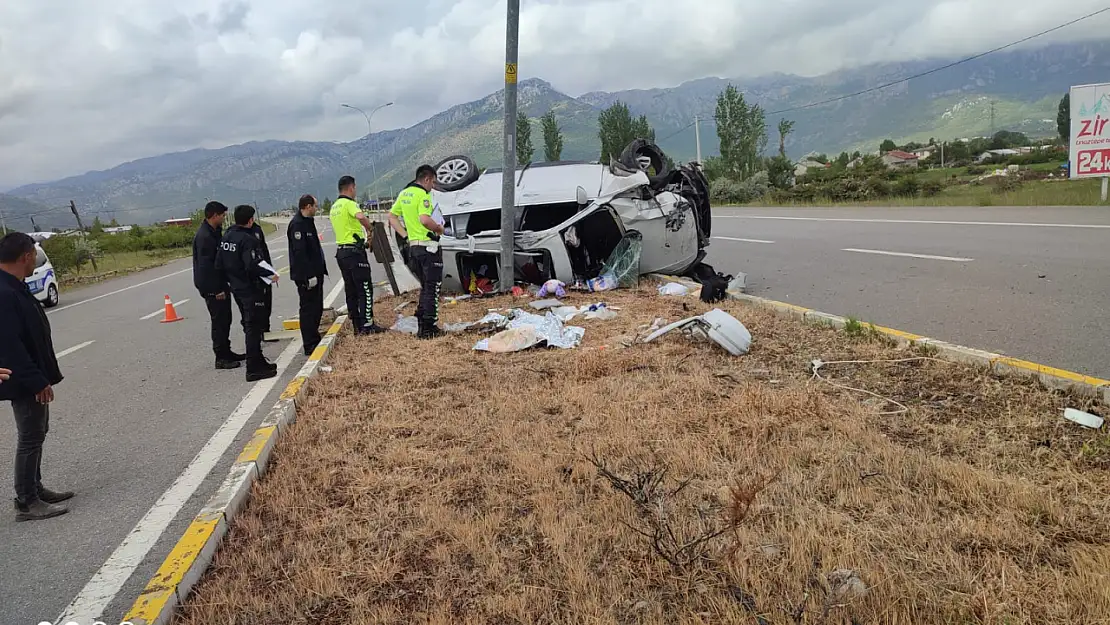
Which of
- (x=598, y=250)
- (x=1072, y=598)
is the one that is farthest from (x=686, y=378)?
(x=598, y=250)

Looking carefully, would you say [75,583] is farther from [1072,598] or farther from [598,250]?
[598,250]

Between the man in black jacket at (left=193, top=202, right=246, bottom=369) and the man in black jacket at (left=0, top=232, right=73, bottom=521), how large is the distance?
117 inches

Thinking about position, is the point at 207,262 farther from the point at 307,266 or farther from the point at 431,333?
the point at 431,333

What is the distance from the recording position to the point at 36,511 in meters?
3.61

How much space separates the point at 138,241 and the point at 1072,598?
4494cm

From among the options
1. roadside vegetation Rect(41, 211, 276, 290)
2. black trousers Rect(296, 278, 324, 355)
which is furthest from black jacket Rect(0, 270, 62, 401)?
roadside vegetation Rect(41, 211, 276, 290)

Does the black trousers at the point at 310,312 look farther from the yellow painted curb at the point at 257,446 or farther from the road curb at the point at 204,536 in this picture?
the yellow painted curb at the point at 257,446

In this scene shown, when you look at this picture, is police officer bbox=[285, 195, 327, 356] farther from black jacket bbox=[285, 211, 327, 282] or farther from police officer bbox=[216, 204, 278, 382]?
police officer bbox=[216, 204, 278, 382]

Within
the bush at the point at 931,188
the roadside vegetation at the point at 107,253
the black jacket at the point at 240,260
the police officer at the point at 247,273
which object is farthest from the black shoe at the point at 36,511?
the bush at the point at 931,188

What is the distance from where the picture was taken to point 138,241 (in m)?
38.3

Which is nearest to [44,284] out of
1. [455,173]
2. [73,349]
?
[73,349]

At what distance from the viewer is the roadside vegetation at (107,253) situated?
765 inches

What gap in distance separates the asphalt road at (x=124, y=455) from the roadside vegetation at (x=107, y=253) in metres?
12.7

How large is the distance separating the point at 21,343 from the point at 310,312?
3.50 m
